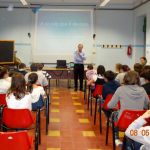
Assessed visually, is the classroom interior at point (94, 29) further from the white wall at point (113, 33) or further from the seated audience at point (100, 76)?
the seated audience at point (100, 76)

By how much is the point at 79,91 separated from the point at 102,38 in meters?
3.24

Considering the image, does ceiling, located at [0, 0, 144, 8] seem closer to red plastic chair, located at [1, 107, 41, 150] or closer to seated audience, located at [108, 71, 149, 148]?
seated audience, located at [108, 71, 149, 148]

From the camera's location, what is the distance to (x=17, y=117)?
2213mm

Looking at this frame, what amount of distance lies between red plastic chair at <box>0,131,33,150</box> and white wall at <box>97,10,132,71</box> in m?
7.53

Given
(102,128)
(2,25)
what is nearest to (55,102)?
(102,128)

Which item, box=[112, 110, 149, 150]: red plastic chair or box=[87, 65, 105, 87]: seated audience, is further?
box=[87, 65, 105, 87]: seated audience

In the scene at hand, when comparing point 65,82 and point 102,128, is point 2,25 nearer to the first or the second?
point 65,82

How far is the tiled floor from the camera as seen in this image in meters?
2.79

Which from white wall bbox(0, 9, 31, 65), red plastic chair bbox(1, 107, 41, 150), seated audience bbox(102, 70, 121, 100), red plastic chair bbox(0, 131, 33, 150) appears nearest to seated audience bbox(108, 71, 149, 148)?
seated audience bbox(102, 70, 121, 100)

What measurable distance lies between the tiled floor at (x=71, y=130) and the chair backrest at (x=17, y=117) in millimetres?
628

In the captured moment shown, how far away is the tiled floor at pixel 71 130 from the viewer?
2792 millimetres

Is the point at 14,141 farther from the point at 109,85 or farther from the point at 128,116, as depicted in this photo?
the point at 109,85
